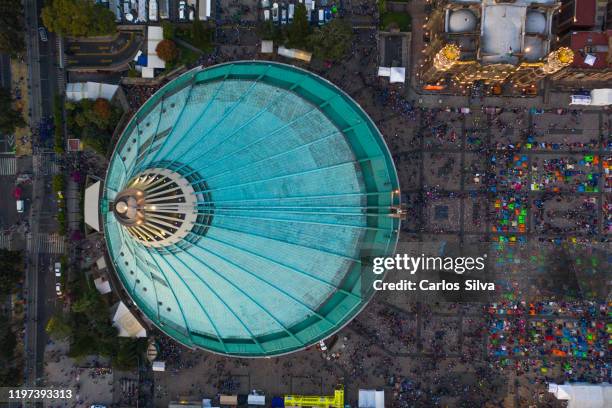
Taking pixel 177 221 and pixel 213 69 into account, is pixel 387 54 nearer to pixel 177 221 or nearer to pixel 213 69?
pixel 213 69

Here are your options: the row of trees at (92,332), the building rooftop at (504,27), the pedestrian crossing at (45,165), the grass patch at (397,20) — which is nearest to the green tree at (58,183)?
the pedestrian crossing at (45,165)

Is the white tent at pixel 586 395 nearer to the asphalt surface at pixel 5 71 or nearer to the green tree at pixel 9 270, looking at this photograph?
the green tree at pixel 9 270

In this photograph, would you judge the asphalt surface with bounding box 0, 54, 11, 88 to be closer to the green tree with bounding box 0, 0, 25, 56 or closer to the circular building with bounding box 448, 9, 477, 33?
the green tree with bounding box 0, 0, 25, 56

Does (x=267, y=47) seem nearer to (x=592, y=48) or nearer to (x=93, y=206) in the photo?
(x=93, y=206)

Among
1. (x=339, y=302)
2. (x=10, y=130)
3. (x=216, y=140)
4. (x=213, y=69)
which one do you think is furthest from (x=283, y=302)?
(x=10, y=130)

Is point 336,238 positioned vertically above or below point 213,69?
below

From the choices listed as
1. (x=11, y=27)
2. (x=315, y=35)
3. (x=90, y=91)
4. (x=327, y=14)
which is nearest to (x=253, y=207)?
(x=315, y=35)
